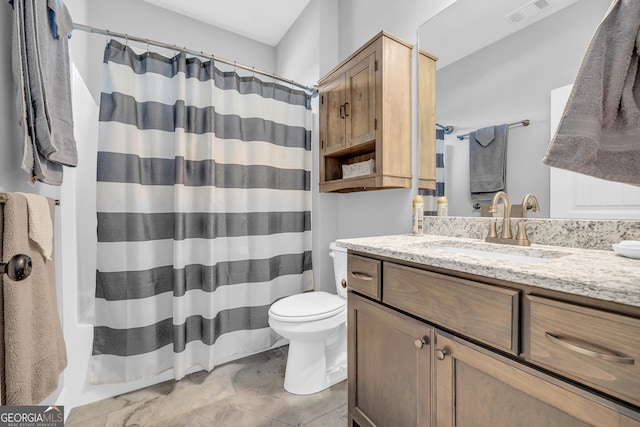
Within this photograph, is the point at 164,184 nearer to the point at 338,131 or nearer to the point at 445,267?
the point at 338,131

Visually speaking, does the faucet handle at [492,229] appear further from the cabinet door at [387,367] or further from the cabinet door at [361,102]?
the cabinet door at [361,102]

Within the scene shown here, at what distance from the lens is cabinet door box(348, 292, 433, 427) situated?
33.3 inches

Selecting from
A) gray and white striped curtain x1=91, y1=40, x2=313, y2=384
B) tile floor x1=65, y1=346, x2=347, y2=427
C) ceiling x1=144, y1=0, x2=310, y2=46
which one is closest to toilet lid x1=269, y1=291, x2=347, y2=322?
gray and white striped curtain x1=91, y1=40, x2=313, y2=384

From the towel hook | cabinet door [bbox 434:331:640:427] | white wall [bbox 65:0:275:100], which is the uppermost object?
Answer: white wall [bbox 65:0:275:100]

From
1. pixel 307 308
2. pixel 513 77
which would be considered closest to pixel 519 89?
pixel 513 77

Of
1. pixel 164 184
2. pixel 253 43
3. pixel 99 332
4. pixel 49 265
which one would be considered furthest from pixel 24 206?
pixel 253 43

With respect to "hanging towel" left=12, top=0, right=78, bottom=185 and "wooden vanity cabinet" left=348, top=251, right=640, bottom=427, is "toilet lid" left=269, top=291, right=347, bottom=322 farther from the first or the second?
"hanging towel" left=12, top=0, right=78, bottom=185

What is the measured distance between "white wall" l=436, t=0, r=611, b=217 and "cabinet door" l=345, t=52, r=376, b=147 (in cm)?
38

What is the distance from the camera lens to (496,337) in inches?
26.1

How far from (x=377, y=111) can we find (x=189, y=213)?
129 centimetres

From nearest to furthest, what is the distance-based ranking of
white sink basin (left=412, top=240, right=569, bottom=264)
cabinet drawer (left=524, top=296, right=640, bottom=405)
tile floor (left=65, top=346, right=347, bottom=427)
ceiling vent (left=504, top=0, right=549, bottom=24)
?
cabinet drawer (left=524, top=296, right=640, bottom=405)
white sink basin (left=412, top=240, right=569, bottom=264)
ceiling vent (left=504, top=0, right=549, bottom=24)
tile floor (left=65, top=346, right=347, bottom=427)

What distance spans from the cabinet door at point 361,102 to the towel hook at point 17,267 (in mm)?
1491

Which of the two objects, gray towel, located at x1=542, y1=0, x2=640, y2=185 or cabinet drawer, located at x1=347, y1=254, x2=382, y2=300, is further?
cabinet drawer, located at x1=347, y1=254, x2=382, y2=300

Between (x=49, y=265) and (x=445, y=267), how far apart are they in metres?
1.35
